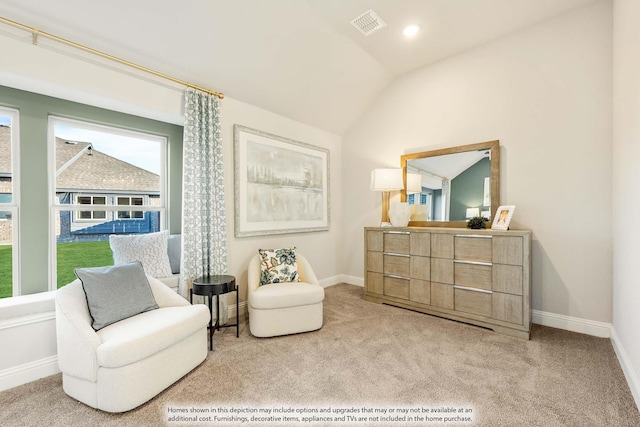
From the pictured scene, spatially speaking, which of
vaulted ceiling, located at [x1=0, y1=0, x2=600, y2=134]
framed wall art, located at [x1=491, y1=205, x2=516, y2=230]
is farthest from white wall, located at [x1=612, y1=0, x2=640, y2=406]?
vaulted ceiling, located at [x1=0, y1=0, x2=600, y2=134]

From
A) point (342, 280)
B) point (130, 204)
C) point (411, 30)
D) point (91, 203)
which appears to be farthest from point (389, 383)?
point (411, 30)

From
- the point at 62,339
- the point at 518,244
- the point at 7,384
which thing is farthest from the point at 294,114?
the point at 7,384

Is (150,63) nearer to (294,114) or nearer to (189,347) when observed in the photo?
(294,114)

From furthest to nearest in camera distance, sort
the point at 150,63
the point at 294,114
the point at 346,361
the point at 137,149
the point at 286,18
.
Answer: the point at 294,114
the point at 137,149
the point at 286,18
the point at 150,63
the point at 346,361

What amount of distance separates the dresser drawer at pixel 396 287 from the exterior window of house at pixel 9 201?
362cm

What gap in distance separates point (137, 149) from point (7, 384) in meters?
2.24

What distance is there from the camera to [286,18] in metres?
2.86

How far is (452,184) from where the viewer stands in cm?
367

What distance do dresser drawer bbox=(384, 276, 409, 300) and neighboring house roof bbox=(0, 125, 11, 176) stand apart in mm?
3883

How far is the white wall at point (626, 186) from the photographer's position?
194 cm

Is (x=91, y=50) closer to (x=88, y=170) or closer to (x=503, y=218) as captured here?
(x=88, y=170)

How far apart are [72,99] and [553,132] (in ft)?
15.2

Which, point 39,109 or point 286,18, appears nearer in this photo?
point 39,109

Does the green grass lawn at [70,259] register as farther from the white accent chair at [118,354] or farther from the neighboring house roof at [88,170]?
the white accent chair at [118,354]
